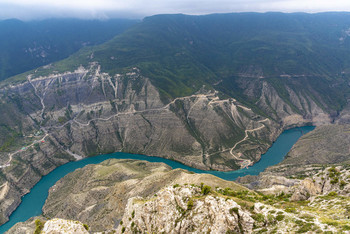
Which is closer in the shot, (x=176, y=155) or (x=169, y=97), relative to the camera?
(x=176, y=155)

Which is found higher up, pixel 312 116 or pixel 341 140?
pixel 341 140

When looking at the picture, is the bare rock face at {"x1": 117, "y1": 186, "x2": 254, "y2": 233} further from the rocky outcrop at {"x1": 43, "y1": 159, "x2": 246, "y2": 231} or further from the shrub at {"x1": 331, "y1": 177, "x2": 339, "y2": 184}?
the shrub at {"x1": 331, "y1": 177, "x2": 339, "y2": 184}

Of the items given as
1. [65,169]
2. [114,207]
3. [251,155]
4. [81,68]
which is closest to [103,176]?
[114,207]

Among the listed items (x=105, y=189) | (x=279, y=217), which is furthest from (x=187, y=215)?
(x=105, y=189)

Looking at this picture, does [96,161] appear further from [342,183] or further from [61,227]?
[342,183]

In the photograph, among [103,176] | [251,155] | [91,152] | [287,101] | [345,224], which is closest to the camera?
[345,224]

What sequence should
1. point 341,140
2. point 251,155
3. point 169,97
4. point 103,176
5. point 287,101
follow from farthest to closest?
point 287,101, point 169,97, point 251,155, point 341,140, point 103,176

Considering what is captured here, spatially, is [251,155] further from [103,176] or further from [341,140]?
[103,176]
